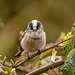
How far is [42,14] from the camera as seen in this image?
5930mm

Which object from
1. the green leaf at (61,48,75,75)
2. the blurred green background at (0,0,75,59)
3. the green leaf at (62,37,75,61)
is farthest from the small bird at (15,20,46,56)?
the blurred green background at (0,0,75,59)

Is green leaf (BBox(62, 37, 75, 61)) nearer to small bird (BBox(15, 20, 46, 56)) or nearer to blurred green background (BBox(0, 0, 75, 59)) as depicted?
small bird (BBox(15, 20, 46, 56))

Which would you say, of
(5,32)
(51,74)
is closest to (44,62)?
(51,74)

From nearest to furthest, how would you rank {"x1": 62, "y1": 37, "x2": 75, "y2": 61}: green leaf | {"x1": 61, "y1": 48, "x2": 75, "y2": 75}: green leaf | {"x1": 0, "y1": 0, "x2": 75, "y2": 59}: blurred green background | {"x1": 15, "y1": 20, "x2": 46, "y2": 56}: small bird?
{"x1": 61, "y1": 48, "x2": 75, "y2": 75}: green leaf → {"x1": 62, "y1": 37, "x2": 75, "y2": 61}: green leaf → {"x1": 15, "y1": 20, "x2": 46, "y2": 56}: small bird → {"x1": 0, "y1": 0, "x2": 75, "y2": 59}: blurred green background

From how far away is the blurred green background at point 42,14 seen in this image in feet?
17.7

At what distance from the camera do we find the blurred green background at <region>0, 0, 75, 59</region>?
5.39 m

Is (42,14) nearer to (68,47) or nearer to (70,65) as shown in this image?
(68,47)

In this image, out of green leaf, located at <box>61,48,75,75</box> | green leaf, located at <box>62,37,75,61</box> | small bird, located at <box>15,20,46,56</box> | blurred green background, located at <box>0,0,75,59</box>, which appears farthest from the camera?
blurred green background, located at <box>0,0,75,59</box>

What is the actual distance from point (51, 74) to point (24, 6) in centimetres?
429

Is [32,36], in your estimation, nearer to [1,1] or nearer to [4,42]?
[4,42]

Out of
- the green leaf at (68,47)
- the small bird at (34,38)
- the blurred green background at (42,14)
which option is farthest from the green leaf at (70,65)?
the blurred green background at (42,14)

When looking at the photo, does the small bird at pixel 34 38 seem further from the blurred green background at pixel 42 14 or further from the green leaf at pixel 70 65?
the blurred green background at pixel 42 14

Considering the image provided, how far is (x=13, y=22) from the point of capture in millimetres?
5230

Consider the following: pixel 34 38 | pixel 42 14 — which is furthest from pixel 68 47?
pixel 42 14
